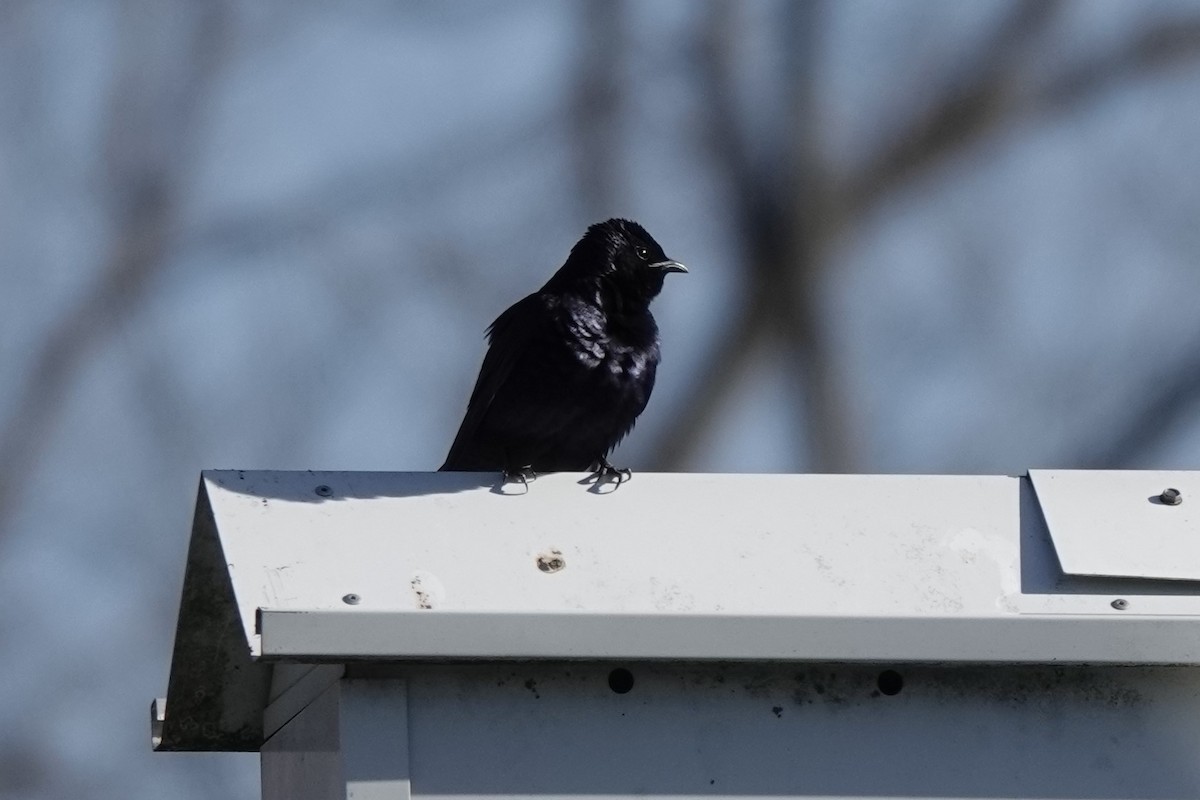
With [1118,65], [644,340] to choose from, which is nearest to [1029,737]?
[644,340]

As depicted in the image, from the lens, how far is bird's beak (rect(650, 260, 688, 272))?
493 cm

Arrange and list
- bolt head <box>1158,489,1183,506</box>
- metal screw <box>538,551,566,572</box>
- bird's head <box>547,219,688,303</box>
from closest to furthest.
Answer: metal screw <box>538,551,566,572</box> < bolt head <box>1158,489,1183,506</box> < bird's head <box>547,219,688,303</box>

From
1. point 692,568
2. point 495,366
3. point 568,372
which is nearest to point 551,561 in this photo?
point 692,568

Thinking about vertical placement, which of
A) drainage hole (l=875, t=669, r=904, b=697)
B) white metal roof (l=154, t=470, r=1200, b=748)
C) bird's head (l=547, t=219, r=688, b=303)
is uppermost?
bird's head (l=547, t=219, r=688, b=303)

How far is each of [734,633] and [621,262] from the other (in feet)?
7.22

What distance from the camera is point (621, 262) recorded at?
4867mm

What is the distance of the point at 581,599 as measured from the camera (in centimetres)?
292

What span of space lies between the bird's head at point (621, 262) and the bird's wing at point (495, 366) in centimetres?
15

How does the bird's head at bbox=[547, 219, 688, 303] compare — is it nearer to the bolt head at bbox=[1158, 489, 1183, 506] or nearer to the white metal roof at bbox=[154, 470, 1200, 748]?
the white metal roof at bbox=[154, 470, 1200, 748]

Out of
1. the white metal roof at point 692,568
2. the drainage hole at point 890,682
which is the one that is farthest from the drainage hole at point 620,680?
the drainage hole at point 890,682

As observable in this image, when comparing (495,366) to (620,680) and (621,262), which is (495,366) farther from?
(620,680)

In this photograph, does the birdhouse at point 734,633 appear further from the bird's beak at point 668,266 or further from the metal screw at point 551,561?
the bird's beak at point 668,266

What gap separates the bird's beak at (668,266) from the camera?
4.93 metres

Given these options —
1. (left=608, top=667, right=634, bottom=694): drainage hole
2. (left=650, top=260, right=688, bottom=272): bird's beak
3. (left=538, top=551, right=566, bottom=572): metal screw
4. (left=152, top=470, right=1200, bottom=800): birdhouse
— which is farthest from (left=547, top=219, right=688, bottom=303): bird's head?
(left=608, top=667, right=634, bottom=694): drainage hole
